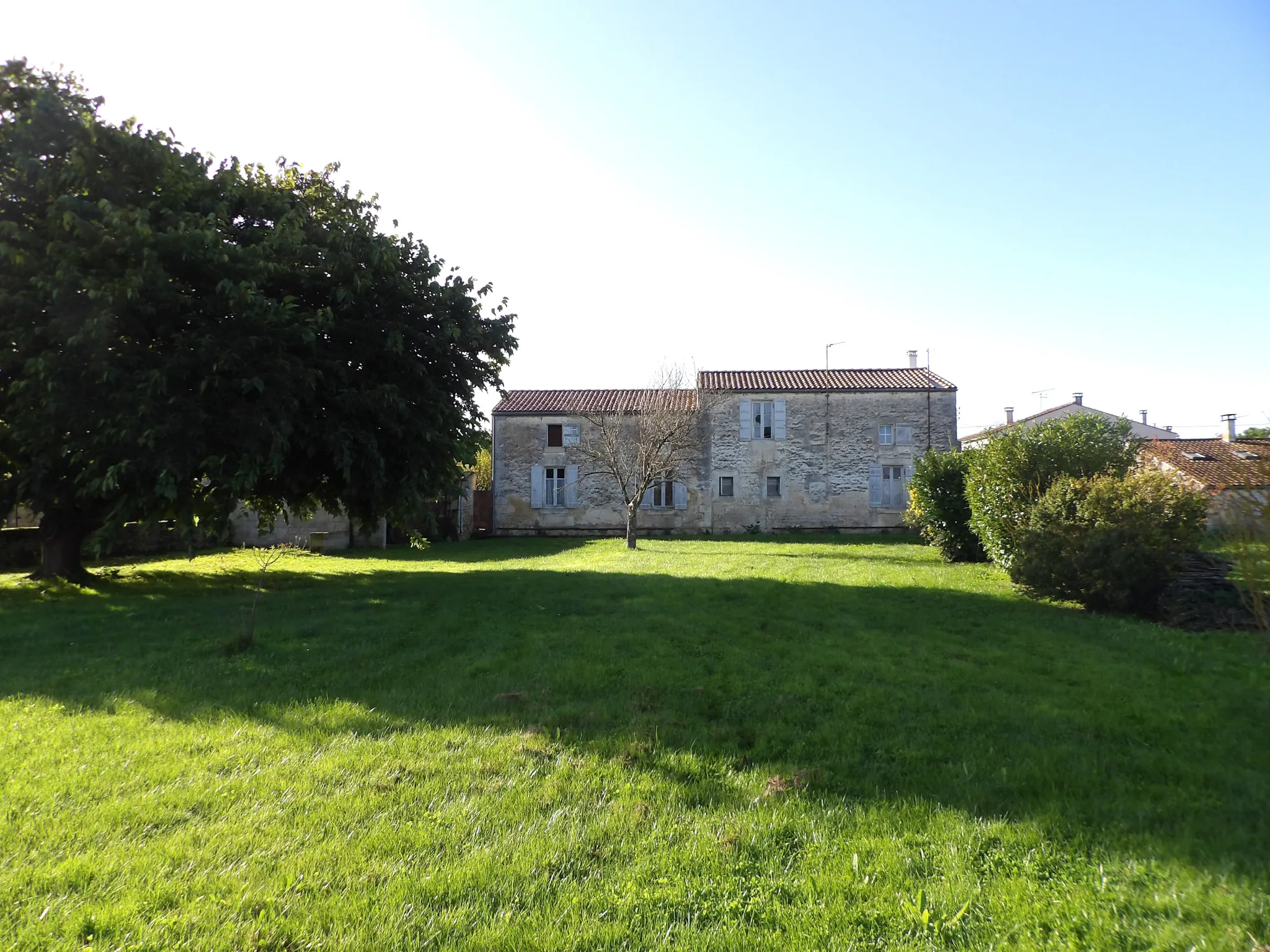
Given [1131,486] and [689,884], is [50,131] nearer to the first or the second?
[689,884]

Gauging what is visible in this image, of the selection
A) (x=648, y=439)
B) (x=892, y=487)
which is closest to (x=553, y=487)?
(x=648, y=439)

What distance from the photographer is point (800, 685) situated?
232 inches

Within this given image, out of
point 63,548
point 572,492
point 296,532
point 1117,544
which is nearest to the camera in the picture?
point 1117,544

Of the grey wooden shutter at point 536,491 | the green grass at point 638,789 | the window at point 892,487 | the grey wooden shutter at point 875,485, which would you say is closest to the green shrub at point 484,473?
the grey wooden shutter at point 536,491

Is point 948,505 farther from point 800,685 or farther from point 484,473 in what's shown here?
point 484,473

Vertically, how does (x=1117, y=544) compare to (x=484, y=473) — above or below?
below

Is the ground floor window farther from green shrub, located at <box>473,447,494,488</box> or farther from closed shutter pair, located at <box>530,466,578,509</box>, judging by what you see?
green shrub, located at <box>473,447,494,488</box>

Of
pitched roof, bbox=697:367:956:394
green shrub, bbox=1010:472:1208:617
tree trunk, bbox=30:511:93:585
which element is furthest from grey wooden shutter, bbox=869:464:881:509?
tree trunk, bbox=30:511:93:585

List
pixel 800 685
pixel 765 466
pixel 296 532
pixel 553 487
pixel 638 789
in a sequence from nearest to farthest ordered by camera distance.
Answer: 1. pixel 638 789
2. pixel 800 685
3. pixel 296 532
4. pixel 765 466
5. pixel 553 487

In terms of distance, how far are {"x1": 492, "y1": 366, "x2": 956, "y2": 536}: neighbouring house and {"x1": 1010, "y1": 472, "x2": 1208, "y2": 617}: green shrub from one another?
20047 mm

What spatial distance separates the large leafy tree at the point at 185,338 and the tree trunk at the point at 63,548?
0.13 metres

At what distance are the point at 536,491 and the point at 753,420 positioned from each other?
10.1 meters

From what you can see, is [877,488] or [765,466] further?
[765,466]

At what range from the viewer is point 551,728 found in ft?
16.1
